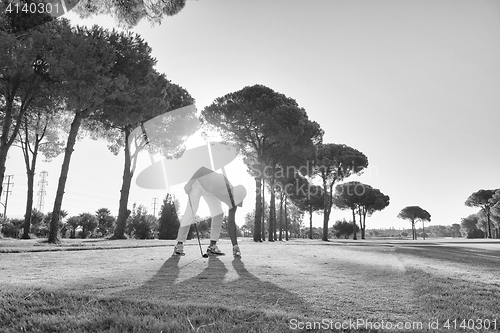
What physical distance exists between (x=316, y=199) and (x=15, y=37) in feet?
168

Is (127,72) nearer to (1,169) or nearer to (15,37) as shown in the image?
(15,37)

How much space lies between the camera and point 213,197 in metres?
5.86

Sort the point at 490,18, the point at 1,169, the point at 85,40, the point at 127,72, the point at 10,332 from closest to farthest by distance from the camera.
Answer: the point at 10,332
the point at 490,18
the point at 85,40
the point at 1,169
the point at 127,72

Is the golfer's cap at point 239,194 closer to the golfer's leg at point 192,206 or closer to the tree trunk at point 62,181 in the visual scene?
the golfer's leg at point 192,206

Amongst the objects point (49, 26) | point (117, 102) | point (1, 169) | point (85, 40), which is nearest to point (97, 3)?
point (85, 40)

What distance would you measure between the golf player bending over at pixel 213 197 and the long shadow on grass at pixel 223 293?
7.96ft

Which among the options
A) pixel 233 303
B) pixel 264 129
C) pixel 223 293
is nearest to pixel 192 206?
pixel 223 293

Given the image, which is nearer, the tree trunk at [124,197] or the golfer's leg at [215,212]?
the golfer's leg at [215,212]

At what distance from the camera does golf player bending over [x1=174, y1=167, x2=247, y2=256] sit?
18.7 feet

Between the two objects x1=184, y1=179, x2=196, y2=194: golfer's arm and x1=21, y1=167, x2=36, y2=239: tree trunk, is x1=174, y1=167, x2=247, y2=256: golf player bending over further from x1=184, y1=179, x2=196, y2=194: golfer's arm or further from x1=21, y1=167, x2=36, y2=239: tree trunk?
x1=21, y1=167, x2=36, y2=239: tree trunk

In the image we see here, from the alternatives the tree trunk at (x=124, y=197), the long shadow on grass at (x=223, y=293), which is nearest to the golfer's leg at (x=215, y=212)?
the long shadow on grass at (x=223, y=293)

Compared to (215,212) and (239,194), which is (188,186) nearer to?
(215,212)

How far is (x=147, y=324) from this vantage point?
68.3 inches

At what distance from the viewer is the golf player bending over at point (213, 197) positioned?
5715 mm
